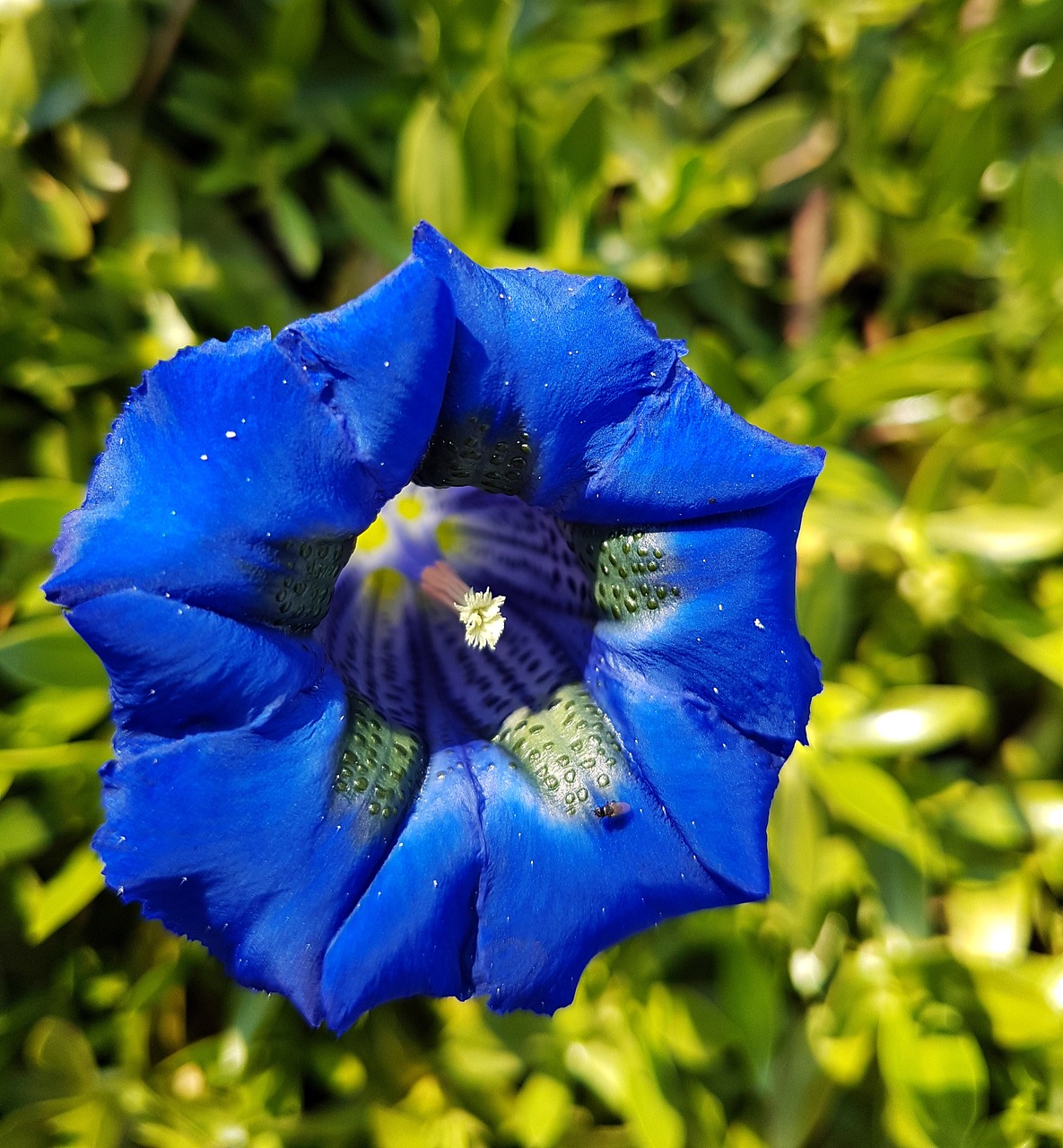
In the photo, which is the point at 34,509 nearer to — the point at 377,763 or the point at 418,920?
the point at 377,763

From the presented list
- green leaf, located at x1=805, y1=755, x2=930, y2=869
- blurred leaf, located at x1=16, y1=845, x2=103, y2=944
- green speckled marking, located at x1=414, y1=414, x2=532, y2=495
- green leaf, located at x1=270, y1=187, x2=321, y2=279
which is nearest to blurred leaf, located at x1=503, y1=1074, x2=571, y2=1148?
green leaf, located at x1=805, y1=755, x2=930, y2=869

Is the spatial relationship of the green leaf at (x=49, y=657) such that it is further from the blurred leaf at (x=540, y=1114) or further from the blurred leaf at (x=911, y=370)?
the blurred leaf at (x=911, y=370)

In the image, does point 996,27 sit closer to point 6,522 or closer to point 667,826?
point 667,826


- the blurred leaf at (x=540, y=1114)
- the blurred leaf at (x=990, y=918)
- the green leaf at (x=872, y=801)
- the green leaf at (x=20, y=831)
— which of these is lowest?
the blurred leaf at (x=990, y=918)

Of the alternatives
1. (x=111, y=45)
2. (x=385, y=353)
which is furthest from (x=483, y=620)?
(x=111, y=45)

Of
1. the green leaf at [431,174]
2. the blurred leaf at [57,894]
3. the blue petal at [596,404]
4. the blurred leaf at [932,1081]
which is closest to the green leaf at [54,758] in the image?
the blurred leaf at [57,894]

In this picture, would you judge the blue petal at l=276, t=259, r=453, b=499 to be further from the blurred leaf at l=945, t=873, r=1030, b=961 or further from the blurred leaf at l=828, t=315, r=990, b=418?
the blurred leaf at l=945, t=873, r=1030, b=961

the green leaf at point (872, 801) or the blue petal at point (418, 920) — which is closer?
the blue petal at point (418, 920)
